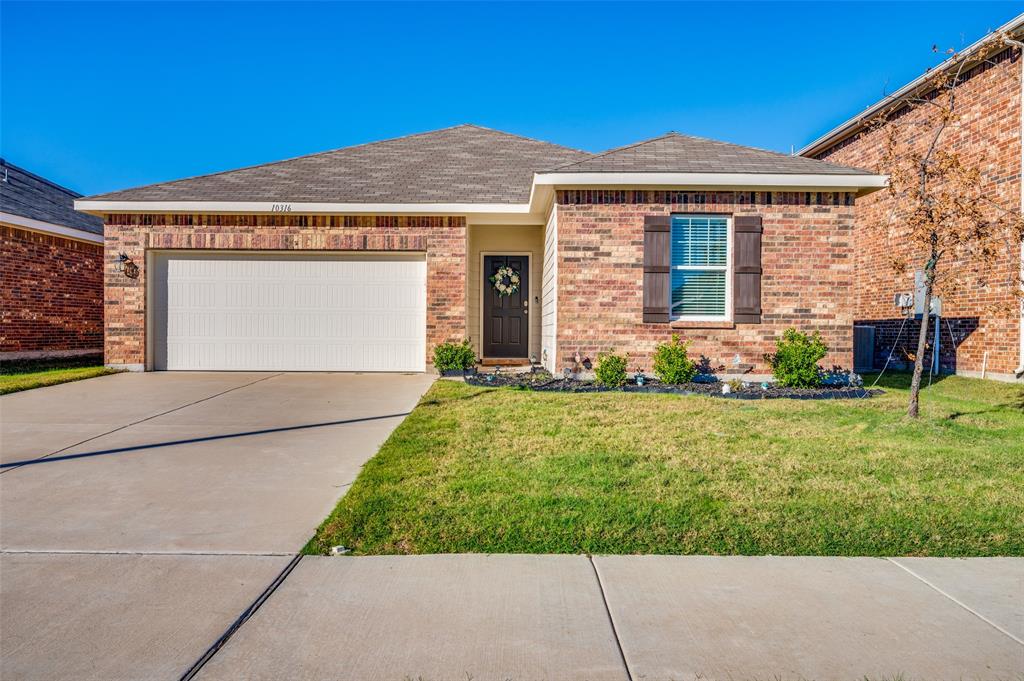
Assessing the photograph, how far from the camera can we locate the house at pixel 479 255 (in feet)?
29.6

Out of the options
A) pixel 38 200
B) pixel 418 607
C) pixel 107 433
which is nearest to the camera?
pixel 418 607

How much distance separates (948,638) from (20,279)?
14854 mm

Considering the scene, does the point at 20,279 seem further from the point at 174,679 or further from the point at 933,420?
the point at 933,420

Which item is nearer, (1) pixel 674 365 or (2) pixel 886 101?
(1) pixel 674 365

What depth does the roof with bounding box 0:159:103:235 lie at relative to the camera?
1224 cm

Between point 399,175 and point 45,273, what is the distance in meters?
7.43

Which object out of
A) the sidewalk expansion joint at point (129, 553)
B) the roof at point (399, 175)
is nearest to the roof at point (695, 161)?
the roof at point (399, 175)

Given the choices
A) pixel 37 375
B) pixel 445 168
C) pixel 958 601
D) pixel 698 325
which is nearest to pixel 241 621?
pixel 958 601

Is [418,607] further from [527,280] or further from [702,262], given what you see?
[527,280]

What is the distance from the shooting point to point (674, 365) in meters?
8.70

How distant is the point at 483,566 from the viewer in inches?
117

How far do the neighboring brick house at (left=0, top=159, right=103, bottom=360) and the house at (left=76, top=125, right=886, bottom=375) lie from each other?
101 inches

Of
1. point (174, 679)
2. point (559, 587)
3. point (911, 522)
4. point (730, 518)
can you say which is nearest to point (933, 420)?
point (911, 522)

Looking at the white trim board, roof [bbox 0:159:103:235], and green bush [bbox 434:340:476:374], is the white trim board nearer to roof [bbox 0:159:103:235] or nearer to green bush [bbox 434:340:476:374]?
green bush [bbox 434:340:476:374]
